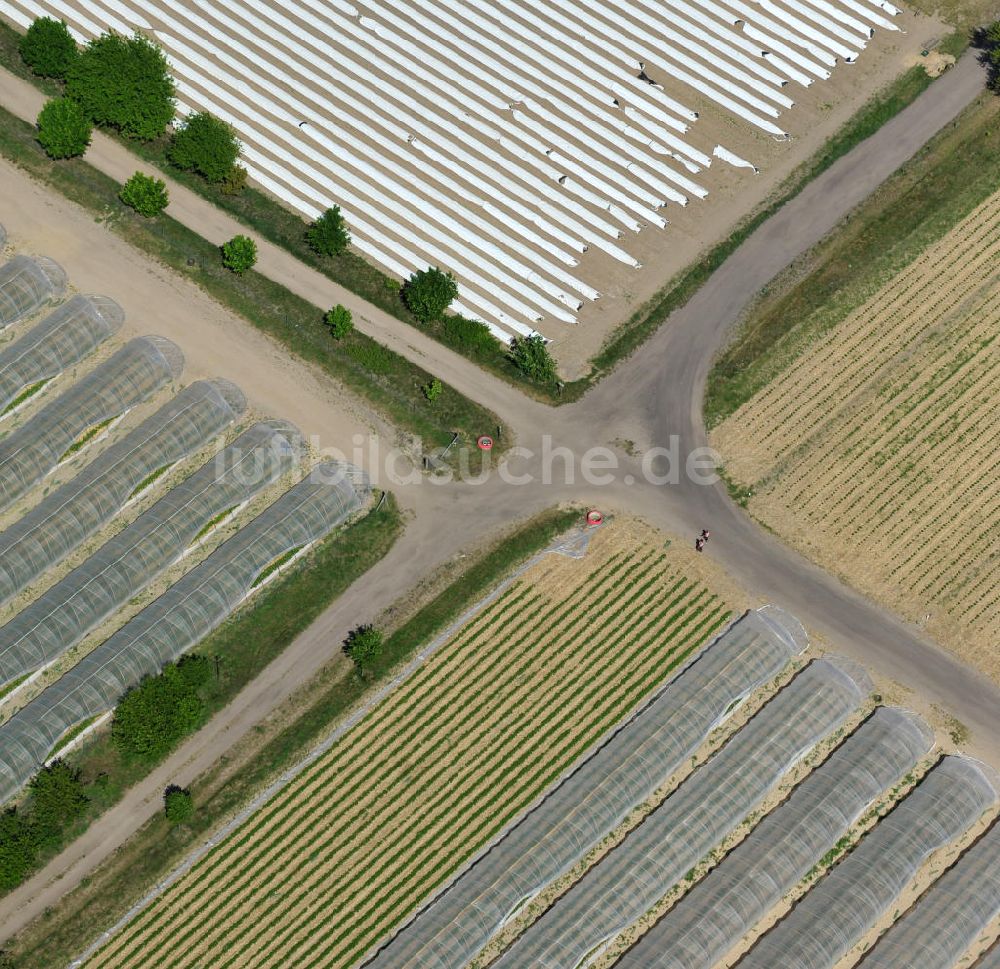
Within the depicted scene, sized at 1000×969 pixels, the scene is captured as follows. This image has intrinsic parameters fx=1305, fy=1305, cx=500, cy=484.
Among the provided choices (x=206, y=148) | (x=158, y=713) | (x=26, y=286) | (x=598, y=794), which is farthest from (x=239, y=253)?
(x=598, y=794)

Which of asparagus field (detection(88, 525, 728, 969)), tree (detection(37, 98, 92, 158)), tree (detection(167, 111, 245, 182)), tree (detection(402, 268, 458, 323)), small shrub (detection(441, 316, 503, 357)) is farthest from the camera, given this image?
tree (detection(167, 111, 245, 182))

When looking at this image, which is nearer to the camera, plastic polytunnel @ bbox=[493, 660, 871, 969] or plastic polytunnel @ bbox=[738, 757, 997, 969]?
plastic polytunnel @ bbox=[738, 757, 997, 969]

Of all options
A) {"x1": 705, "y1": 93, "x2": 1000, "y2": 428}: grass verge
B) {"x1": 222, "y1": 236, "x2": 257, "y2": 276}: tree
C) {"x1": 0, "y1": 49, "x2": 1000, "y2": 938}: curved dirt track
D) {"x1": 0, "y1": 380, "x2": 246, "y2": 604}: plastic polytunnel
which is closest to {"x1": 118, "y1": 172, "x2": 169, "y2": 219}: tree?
{"x1": 0, "y1": 49, "x2": 1000, "y2": 938}: curved dirt track

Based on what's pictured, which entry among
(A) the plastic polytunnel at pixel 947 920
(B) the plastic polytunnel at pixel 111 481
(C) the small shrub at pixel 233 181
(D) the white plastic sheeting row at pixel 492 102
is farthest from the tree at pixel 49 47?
(A) the plastic polytunnel at pixel 947 920

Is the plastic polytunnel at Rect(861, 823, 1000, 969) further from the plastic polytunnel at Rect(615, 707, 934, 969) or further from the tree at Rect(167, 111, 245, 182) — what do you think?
the tree at Rect(167, 111, 245, 182)

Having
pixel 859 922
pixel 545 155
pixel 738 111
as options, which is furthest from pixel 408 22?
pixel 859 922

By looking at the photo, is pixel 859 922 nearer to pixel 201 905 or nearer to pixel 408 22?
pixel 201 905

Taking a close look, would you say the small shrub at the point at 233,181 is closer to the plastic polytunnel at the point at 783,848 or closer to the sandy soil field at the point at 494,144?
the sandy soil field at the point at 494,144
